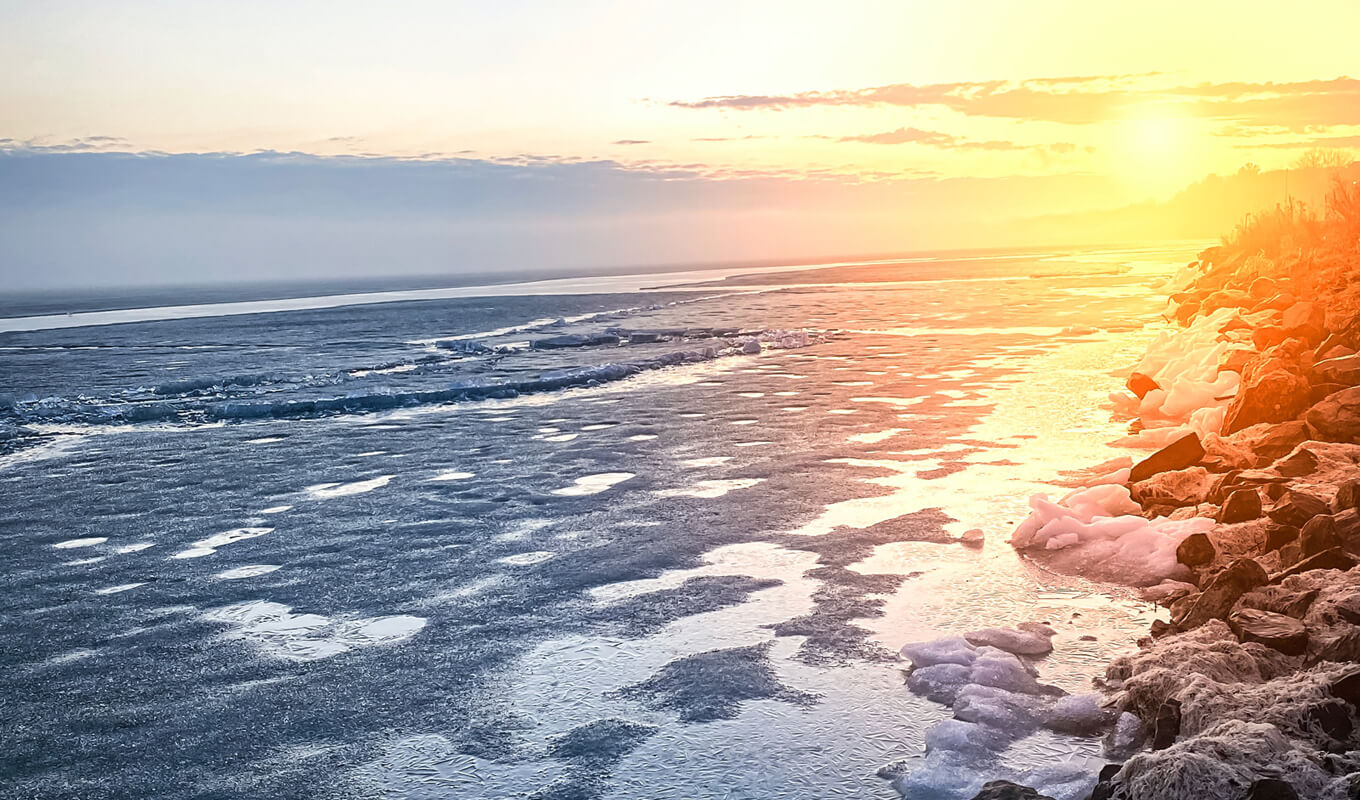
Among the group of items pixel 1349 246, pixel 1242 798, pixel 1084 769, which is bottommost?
pixel 1084 769

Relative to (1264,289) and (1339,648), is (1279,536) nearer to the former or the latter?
(1339,648)

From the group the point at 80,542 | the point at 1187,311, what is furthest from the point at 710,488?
the point at 1187,311

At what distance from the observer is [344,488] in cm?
1081

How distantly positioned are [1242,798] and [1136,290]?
41.8m

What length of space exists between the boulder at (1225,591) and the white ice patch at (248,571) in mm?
6279

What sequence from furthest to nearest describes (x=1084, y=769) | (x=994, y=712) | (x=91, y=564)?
(x=91, y=564), (x=994, y=712), (x=1084, y=769)

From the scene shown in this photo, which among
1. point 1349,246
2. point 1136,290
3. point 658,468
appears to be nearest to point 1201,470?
point 658,468

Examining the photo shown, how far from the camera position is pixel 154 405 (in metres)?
18.2

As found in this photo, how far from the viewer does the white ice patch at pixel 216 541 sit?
8438 mm

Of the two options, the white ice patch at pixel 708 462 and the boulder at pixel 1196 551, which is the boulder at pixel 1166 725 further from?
the white ice patch at pixel 708 462

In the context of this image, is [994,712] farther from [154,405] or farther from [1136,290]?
[1136,290]

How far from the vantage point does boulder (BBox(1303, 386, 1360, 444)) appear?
829cm

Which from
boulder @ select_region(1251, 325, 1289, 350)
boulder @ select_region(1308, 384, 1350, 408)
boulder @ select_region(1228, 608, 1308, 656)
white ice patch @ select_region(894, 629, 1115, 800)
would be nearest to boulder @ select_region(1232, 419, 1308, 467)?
boulder @ select_region(1308, 384, 1350, 408)

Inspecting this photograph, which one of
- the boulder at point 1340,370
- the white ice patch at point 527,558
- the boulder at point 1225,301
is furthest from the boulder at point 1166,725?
the boulder at point 1225,301
